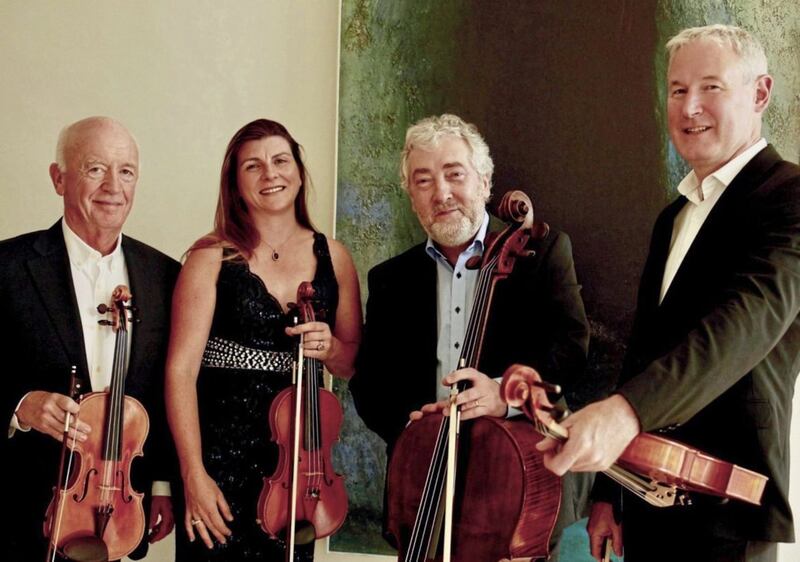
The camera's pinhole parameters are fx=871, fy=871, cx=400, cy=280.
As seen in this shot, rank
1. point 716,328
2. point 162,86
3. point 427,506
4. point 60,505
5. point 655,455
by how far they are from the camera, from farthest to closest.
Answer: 1. point 162,86
2. point 60,505
3. point 427,506
4. point 716,328
5. point 655,455

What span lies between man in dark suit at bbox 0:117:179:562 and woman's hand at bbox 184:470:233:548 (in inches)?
6.2

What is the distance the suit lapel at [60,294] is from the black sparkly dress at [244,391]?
13.5 inches

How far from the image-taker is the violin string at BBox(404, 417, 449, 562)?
1973mm

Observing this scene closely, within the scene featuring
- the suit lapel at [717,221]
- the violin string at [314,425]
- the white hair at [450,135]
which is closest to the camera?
the suit lapel at [717,221]

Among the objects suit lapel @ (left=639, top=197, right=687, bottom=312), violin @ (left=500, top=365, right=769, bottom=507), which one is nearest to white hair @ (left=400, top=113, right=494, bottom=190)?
suit lapel @ (left=639, top=197, right=687, bottom=312)

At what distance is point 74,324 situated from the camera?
2.35 metres

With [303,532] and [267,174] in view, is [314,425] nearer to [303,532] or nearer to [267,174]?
[303,532]

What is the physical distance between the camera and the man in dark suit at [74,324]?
2.30m

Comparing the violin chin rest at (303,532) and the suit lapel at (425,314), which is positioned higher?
the suit lapel at (425,314)

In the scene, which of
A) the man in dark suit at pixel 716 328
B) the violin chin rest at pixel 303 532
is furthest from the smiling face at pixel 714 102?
the violin chin rest at pixel 303 532

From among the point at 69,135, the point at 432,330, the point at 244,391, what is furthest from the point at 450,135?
the point at 69,135

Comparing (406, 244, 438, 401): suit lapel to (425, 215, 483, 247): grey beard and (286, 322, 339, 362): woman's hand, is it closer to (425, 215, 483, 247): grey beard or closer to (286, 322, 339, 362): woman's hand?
(425, 215, 483, 247): grey beard

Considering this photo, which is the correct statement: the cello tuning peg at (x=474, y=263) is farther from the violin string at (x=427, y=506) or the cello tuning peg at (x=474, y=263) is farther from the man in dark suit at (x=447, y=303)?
the violin string at (x=427, y=506)

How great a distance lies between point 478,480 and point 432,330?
52cm
